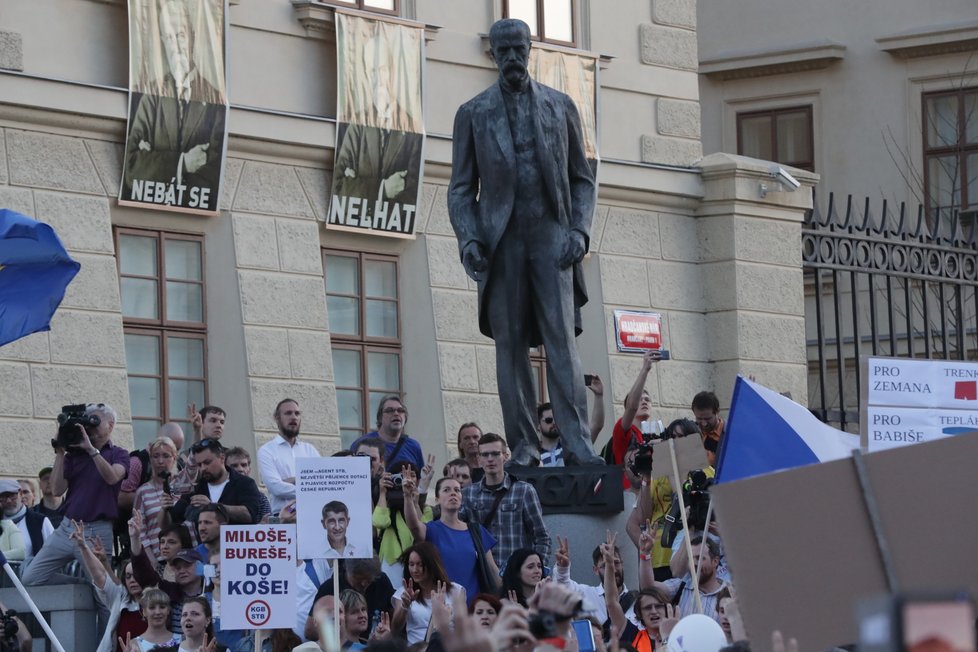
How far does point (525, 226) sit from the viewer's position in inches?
498

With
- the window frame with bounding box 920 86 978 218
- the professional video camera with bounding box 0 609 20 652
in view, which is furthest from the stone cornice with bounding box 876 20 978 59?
the professional video camera with bounding box 0 609 20 652

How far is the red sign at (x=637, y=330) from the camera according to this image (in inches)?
824

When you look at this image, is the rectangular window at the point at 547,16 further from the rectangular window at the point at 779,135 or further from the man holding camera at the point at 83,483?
the man holding camera at the point at 83,483

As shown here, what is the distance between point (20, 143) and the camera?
17.1 meters

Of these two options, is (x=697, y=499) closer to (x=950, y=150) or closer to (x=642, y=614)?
(x=642, y=614)

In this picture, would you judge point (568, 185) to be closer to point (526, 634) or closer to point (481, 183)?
point (481, 183)

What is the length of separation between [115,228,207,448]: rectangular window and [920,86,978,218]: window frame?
468 inches

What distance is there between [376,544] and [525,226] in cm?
186

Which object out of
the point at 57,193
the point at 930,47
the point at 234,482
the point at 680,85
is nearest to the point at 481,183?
the point at 234,482

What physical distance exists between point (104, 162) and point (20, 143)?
0.76 metres

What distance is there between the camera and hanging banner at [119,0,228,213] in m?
17.7

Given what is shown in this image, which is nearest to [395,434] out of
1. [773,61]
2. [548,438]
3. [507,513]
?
[548,438]

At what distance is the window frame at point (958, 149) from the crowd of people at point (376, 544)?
46.7 feet

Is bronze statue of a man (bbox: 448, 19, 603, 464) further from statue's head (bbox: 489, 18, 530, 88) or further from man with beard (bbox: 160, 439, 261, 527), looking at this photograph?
man with beard (bbox: 160, 439, 261, 527)
